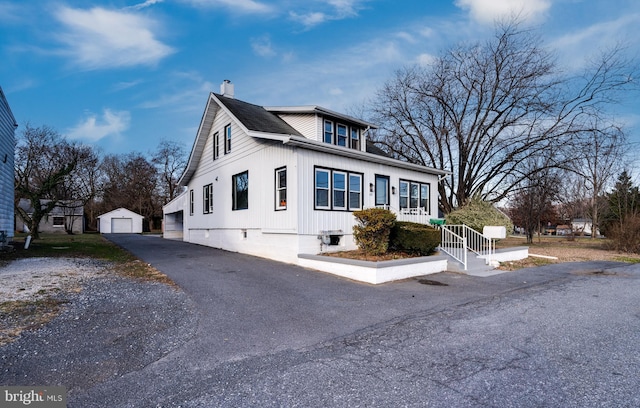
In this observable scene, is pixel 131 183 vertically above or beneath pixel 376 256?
above

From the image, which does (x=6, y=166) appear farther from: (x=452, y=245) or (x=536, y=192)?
(x=536, y=192)

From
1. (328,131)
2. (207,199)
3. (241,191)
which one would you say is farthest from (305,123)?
(207,199)

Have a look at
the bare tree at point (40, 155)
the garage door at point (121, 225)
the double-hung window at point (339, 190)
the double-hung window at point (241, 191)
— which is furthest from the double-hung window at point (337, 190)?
the garage door at point (121, 225)

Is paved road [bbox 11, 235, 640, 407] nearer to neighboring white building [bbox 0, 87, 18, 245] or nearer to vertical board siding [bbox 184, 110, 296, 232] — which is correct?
vertical board siding [bbox 184, 110, 296, 232]

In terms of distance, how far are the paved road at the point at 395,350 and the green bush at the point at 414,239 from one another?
2.61m

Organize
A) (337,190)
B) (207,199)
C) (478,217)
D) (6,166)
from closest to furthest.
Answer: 1. (337,190)
2. (478,217)
3. (6,166)
4. (207,199)

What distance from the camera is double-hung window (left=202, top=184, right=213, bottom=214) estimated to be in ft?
58.2

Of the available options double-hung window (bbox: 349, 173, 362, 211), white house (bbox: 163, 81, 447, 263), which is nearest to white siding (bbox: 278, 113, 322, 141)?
white house (bbox: 163, 81, 447, 263)

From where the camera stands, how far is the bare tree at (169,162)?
45875 mm

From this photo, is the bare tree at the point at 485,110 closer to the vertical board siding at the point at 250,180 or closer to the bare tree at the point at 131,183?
the vertical board siding at the point at 250,180

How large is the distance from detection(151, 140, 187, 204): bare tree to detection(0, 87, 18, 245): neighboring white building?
2902 cm

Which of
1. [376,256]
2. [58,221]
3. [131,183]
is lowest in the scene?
[376,256]

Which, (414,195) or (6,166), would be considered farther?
(6,166)

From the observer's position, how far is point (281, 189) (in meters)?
12.0
